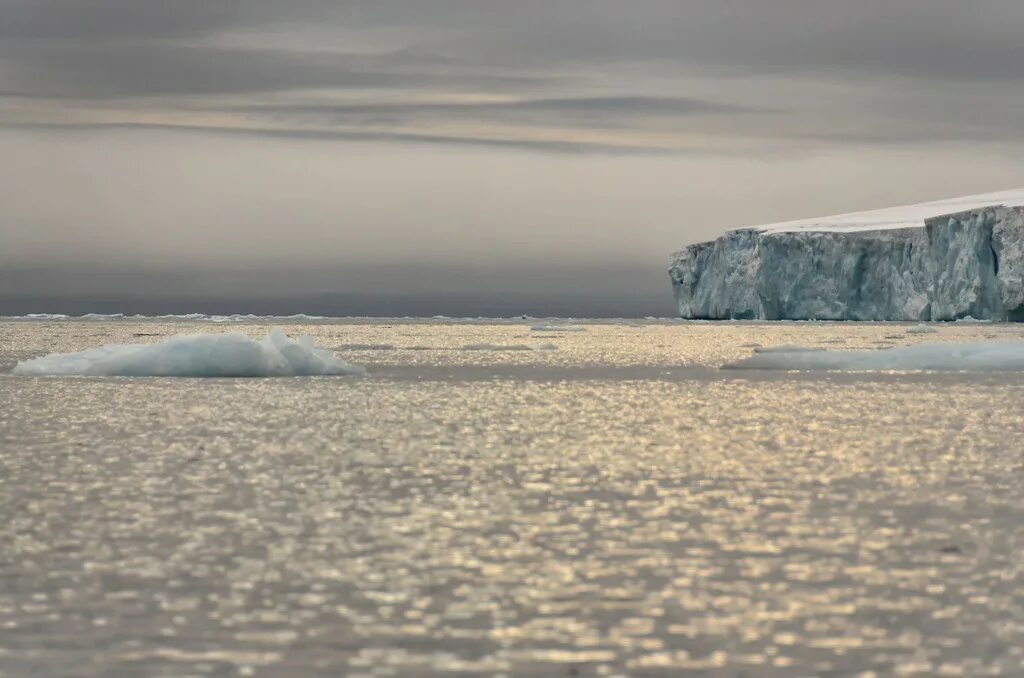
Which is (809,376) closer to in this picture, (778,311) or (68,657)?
(68,657)

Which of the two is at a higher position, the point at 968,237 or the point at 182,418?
the point at 968,237

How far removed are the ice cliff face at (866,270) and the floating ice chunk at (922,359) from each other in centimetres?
4843

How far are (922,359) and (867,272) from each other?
2710 inches

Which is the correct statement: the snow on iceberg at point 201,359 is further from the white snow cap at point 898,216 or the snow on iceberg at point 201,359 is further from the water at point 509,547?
the white snow cap at point 898,216

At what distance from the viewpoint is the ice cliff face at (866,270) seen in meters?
89.8

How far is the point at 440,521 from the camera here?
11.8m

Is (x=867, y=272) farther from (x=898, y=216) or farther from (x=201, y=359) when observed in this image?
(x=201, y=359)

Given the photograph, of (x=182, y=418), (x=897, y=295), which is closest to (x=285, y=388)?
(x=182, y=418)

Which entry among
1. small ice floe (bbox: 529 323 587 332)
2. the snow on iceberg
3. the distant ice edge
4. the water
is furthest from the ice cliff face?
the water

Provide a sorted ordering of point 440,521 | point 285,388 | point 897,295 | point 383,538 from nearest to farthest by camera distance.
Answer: point 383,538 < point 440,521 < point 285,388 < point 897,295

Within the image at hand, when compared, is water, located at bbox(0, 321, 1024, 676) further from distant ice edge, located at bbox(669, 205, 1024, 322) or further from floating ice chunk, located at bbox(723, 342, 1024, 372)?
distant ice edge, located at bbox(669, 205, 1024, 322)

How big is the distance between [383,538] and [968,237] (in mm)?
85116

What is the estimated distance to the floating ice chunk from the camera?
133 ft

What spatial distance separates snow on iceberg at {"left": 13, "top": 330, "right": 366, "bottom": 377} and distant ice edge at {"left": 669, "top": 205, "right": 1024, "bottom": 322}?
60.6 metres
